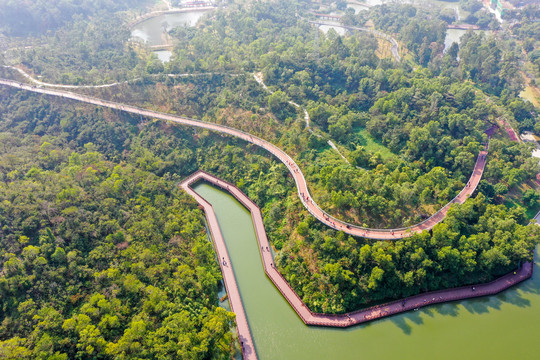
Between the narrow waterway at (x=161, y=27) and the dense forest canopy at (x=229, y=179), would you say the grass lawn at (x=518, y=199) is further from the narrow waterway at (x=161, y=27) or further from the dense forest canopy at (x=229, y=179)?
the narrow waterway at (x=161, y=27)

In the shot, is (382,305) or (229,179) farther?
(229,179)

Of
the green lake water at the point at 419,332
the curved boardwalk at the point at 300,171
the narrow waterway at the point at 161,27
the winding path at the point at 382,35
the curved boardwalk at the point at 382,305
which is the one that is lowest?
the green lake water at the point at 419,332

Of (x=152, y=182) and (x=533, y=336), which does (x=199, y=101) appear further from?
(x=533, y=336)

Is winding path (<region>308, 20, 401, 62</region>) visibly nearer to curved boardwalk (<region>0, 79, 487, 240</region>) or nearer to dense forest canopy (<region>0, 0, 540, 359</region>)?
dense forest canopy (<region>0, 0, 540, 359</region>)

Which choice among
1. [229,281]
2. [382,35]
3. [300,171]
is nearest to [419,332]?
[229,281]

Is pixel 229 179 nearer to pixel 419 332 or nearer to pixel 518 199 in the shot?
pixel 419 332

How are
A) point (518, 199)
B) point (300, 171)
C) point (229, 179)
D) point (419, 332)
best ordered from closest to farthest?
point (419, 332), point (518, 199), point (300, 171), point (229, 179)

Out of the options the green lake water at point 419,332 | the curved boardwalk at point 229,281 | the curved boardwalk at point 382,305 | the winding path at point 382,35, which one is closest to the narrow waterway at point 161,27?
the winding path at point 382,35
